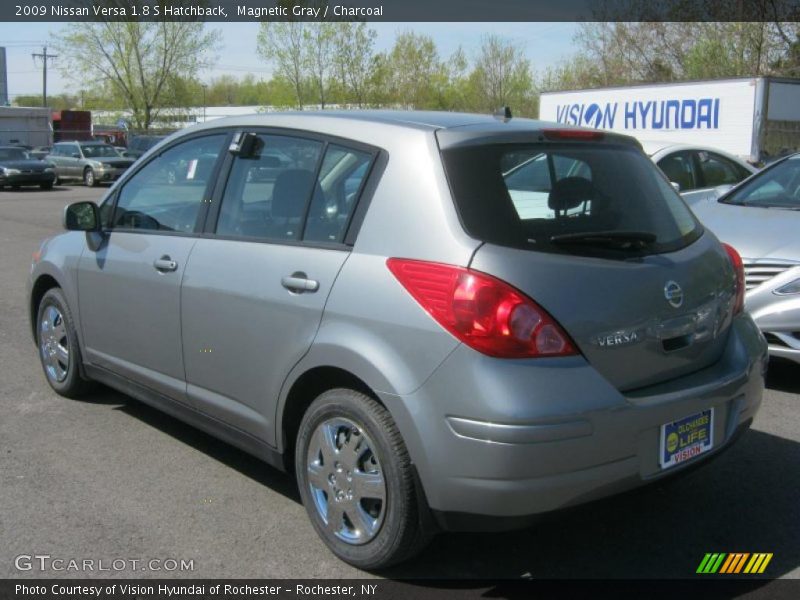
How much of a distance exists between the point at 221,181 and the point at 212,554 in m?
1.71

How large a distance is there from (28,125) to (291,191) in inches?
1986

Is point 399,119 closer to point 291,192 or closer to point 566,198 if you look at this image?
point 291,192

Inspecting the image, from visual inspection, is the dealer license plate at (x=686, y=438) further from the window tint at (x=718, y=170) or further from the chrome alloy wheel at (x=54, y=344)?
the window tint at (x=718, y=170)

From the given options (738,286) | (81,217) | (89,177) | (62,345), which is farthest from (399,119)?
(89,177)

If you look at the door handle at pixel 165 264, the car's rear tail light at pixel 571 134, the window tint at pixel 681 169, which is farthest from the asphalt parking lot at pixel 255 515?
the window tint at pixel 681 169

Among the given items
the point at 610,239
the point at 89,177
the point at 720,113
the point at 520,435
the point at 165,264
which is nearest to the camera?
the point at 520,435

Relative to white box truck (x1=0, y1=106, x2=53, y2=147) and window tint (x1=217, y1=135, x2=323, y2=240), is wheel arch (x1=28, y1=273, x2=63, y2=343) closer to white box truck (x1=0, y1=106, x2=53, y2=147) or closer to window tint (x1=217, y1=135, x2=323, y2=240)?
window tint (x1=217, y1=135, x2=323, y2=240)

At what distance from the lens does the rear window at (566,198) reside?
10.2 feet

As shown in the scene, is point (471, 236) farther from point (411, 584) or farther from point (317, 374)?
point (411, 584)

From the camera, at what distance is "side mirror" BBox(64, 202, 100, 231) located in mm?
4801

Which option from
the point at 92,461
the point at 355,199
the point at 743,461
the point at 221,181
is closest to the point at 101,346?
the point at 92,461

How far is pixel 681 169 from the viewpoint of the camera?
971 centimetres

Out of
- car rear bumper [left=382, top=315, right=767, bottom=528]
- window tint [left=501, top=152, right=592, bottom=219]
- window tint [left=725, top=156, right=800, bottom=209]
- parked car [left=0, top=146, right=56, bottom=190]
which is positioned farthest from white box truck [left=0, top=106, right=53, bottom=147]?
car rear bumper [left=382, top=315, right=767, bottom=528]

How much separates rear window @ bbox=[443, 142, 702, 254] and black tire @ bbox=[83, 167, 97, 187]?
94.6 ft
